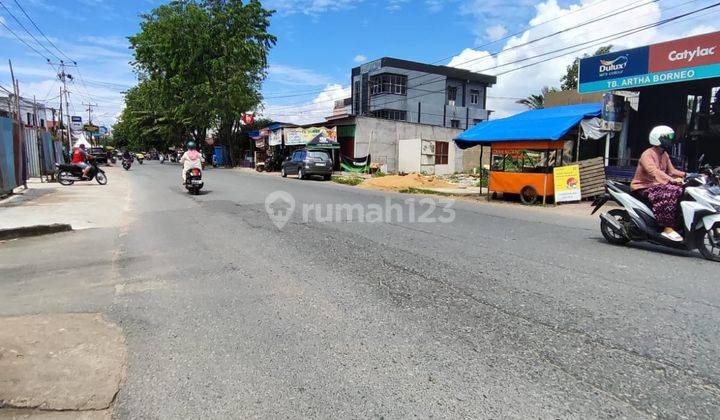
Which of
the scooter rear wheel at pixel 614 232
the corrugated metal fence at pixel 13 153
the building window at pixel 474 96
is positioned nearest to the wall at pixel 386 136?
the corrugated metal fence at pixel 13 153

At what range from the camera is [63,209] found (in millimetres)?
12547

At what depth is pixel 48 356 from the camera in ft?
12.5

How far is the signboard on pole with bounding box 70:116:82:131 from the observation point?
53719 mm

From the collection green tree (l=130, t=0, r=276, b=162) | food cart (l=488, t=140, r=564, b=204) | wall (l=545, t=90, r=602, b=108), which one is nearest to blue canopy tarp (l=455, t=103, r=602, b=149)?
food cart (l=488, t=140, r=564, b=204)

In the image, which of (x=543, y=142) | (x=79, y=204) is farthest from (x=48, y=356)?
(x=543, y=142)

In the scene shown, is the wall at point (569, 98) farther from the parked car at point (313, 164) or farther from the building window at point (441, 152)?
the parked car at point (313, 164)

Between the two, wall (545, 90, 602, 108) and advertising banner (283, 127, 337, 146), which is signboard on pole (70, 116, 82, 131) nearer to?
advertising banner (283, 127, 337, 146)

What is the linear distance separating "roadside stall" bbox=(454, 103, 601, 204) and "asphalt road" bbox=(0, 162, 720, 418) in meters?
7.15

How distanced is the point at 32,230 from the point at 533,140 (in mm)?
13249

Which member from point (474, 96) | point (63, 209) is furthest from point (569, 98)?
point (474, 96)

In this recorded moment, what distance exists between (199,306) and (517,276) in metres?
3.69

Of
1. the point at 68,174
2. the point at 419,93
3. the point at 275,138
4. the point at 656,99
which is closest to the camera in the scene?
the point at 656,99

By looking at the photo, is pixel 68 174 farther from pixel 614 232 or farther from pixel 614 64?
pixel 614 64

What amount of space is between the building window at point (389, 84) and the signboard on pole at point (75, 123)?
108 feet
